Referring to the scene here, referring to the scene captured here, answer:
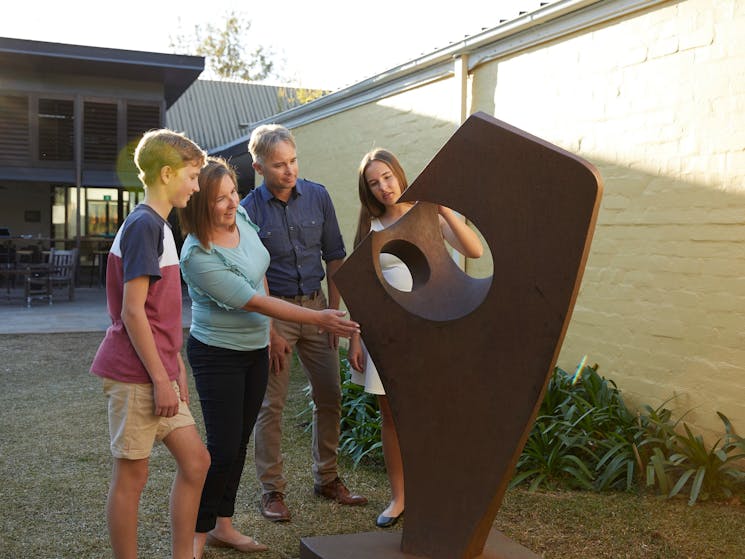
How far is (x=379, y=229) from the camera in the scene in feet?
11.8

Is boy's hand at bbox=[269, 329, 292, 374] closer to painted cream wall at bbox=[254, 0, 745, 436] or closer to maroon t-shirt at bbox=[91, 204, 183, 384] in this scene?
maroon t-shirt at bbox=[91, 204, 183, 384]

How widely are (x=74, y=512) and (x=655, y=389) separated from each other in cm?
319

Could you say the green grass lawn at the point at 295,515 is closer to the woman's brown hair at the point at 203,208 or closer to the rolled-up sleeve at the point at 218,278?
the rolled-up sleeve at the point at 218,278

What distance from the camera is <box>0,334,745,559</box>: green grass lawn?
11.3 feet

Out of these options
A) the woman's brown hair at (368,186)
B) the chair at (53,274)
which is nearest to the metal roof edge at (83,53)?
the chair at (53,274)

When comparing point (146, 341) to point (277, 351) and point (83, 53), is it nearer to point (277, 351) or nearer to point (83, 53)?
point (277, 351)

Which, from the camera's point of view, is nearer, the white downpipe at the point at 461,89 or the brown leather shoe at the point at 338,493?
the brown leather shoe at the point at 338,493

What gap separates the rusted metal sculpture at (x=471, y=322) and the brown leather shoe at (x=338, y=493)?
83 centimetres

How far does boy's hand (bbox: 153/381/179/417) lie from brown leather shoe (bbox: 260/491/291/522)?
1.35 m

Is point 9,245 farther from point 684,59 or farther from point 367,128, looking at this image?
point 684,59

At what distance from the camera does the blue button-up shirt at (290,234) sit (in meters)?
3.81

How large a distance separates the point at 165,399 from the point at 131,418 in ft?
0.41

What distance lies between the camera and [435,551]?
280cm

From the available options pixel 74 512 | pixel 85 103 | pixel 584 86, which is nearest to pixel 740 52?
pixel 584 86
